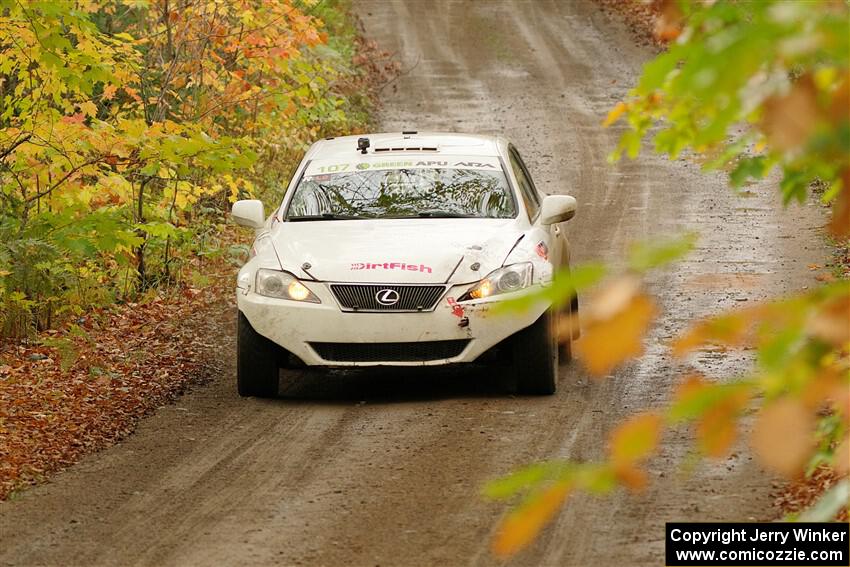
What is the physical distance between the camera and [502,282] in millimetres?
8758

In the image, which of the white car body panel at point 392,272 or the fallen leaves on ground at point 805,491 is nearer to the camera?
the fallen leaves on ground at point 805,491

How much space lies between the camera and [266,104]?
53.4 ft

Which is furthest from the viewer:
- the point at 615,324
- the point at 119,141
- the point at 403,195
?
the point at 119,141

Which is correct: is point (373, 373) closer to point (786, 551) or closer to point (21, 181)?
point (21, 181)

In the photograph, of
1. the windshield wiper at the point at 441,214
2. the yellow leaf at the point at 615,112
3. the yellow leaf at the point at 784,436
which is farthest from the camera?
the windshield wiper at the point at 441,214

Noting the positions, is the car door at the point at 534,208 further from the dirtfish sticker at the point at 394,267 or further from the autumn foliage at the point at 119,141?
the autumn foliage at the point at 119,141

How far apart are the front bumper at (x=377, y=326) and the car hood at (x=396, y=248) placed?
0.15 m

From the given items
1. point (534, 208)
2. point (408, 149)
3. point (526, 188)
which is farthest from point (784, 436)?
point (408, 149)

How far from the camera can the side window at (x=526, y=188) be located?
10016mm

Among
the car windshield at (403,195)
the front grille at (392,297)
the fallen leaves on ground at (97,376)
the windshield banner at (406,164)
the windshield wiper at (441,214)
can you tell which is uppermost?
the windshield banner at (406,164)

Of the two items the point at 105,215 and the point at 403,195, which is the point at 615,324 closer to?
the point at 403,195

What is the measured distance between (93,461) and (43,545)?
1643 millimetres

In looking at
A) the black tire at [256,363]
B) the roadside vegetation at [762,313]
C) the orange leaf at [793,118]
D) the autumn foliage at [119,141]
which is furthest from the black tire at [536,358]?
the orange leaf at [793,118]

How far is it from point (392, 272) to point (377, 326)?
365 millimetres
